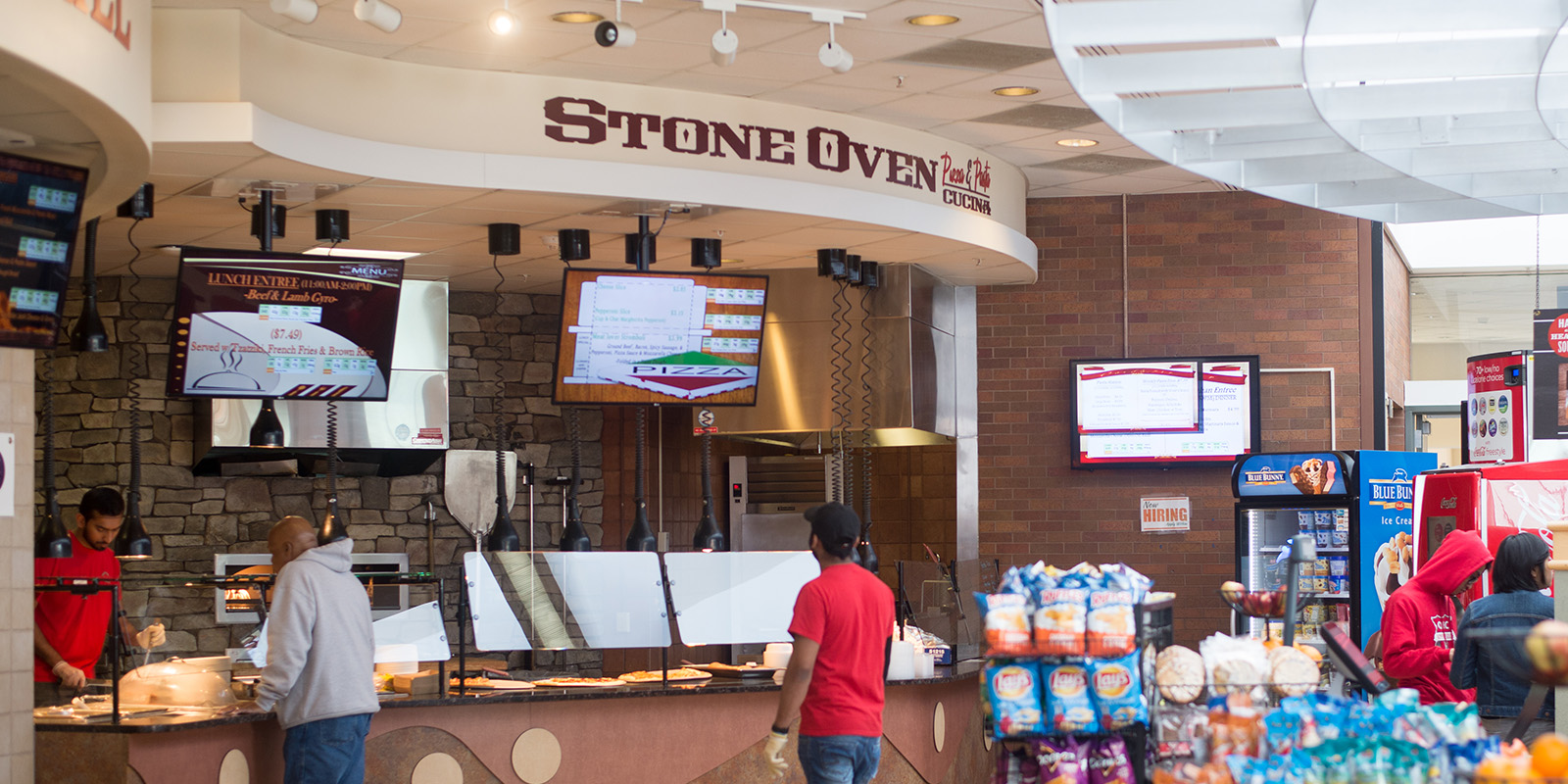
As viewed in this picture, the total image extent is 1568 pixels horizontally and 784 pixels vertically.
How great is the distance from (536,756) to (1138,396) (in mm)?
4591

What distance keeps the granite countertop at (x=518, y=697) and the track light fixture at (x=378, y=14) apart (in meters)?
2.35

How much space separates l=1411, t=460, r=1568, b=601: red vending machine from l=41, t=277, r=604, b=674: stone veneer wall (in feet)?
13.7

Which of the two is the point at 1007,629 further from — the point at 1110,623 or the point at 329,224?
the point at 329,224

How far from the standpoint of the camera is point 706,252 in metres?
7.24

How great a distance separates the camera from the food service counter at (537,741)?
490 cm

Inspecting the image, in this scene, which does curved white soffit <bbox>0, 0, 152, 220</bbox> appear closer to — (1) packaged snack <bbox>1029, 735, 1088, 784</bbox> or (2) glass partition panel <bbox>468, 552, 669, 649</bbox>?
(2) glass partition panel <bbox>468, 552, 669, 649</bbox>

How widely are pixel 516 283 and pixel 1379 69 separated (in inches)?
187

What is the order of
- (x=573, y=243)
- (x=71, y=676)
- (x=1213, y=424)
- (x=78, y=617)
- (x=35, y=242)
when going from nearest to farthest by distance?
1. (x=35, y=242)
2. (x=71, y=676)
3. (x=78, y=617)
4. (x=573, y=243)
5. (x=1213, y=424)

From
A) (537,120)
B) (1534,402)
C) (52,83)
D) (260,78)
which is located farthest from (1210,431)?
(52,83)

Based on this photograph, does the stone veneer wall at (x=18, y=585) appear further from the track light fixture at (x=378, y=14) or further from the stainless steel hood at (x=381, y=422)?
the stainless steel hood at (x=381, y=422)

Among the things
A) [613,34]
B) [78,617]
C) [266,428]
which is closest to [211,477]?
[266,428]

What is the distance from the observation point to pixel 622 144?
20.5 feet

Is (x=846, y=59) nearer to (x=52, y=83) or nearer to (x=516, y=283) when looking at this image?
(x=52, y=83)

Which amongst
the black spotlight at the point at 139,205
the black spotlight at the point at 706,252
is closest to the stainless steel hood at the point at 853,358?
the black spotlight at the point at 706,252
